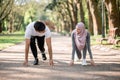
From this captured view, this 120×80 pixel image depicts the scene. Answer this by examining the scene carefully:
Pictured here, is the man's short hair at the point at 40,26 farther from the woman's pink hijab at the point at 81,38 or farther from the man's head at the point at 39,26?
the woman's pink hijab at the point at 81,38

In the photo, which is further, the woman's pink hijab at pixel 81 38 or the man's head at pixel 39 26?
the woman's pink hijab at pixel 81 38

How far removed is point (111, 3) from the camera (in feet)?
107

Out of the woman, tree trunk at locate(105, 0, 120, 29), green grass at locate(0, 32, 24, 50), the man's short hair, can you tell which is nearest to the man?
the man's short hair

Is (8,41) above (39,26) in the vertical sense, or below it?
below

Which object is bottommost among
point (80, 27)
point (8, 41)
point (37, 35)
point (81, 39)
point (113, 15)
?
point (8, 41)

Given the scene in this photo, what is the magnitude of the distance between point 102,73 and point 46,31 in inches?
90.0

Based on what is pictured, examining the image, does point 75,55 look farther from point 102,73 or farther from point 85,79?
point 85,79

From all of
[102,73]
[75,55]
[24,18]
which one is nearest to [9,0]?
[75,55]

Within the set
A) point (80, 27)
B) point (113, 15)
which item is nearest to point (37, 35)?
point (80, 27)

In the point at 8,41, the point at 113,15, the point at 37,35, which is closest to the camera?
the point at 37,35

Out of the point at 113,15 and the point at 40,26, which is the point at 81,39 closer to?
the point at 40,26

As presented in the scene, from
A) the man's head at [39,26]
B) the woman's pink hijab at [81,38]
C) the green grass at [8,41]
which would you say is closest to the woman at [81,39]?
the woman's pink hijab at [81,38]

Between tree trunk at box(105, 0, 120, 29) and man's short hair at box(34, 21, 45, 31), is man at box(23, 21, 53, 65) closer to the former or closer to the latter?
man's short hair at box(34, 21, 45, 31)

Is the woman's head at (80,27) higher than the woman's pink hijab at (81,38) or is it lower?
higher
